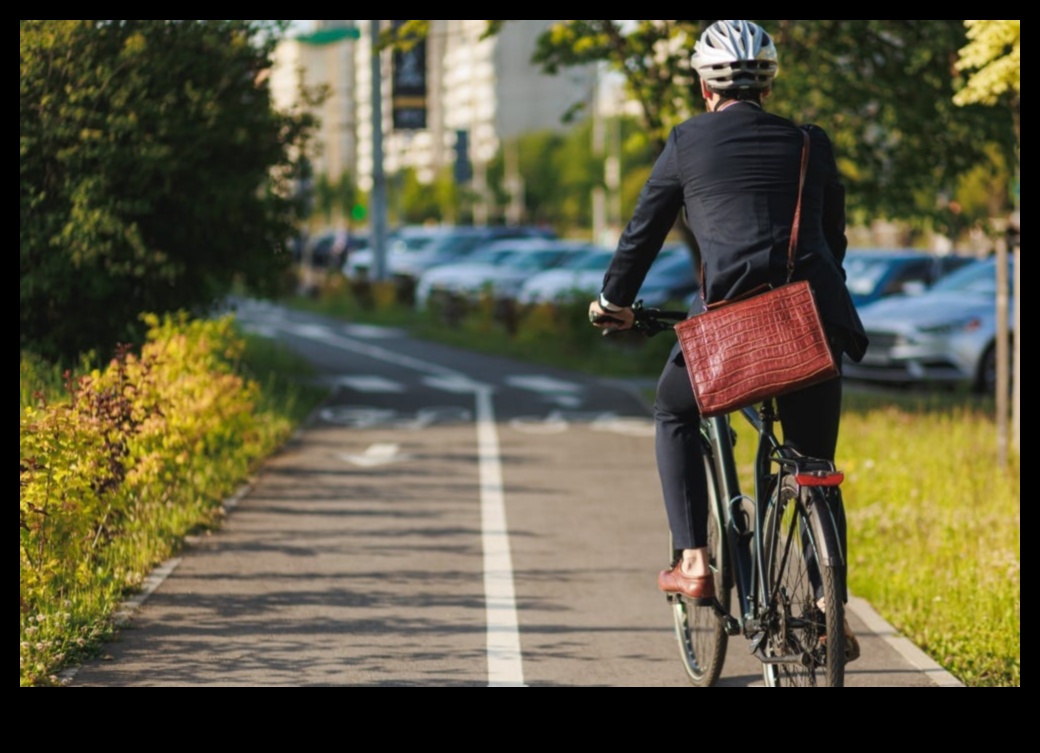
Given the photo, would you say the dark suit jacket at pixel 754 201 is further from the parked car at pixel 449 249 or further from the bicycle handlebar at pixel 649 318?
the parked car at pixel 449 249

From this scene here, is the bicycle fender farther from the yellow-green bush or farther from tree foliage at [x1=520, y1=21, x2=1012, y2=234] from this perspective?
tree foliage at [x1=520, y1=21, x2=1012, y2=234]

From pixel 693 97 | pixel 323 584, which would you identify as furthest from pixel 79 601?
pixel 693 97

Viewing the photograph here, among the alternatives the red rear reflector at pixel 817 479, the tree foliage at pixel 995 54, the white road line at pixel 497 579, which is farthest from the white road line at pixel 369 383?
the red rear reflector at pixel 817 479

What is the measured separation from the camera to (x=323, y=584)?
8.35 metres

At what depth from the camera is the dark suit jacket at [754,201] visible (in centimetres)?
521

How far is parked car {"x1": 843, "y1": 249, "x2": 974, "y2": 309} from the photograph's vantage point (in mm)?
23594

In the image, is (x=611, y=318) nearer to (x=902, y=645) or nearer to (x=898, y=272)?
(x=902, y=645)

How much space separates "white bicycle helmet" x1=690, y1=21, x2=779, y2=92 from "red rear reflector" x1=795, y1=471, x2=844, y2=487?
114 centimetres

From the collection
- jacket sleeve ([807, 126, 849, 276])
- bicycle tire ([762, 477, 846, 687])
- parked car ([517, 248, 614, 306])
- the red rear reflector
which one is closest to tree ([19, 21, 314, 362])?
jacket sleeve ([807, 126, 849, 276])

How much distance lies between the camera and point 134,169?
13391 mm

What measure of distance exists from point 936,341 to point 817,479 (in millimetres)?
15167

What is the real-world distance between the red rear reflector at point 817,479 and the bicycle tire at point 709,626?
2.66ft
